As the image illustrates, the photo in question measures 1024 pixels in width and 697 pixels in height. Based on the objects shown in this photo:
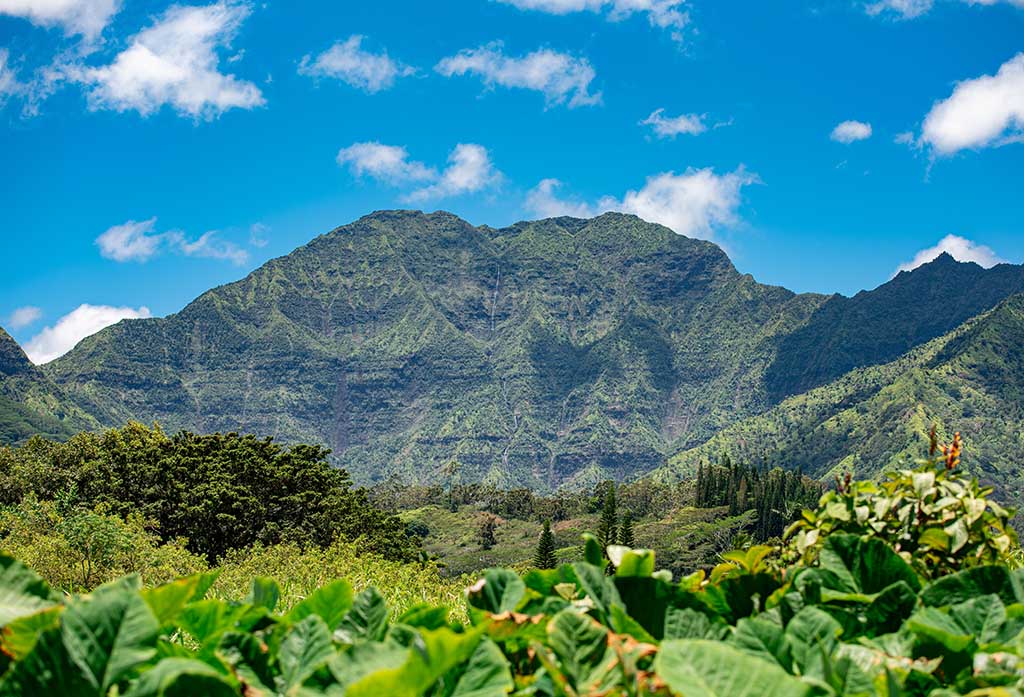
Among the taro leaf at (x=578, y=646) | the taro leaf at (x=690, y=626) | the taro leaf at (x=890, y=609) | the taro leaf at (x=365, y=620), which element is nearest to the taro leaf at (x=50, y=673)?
the taro leaf at (x=365, y=620)

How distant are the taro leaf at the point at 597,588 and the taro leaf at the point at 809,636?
328mm

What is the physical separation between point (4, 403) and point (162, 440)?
18994 centimetres

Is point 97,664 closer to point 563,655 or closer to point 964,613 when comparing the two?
point 563,655

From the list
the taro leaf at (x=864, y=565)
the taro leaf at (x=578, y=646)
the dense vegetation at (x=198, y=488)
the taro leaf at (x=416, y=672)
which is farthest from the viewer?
the dense vegetation at (x=198, y=488)

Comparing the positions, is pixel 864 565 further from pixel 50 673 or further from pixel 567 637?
pixel 50 673

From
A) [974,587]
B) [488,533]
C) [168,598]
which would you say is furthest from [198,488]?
[488,533]

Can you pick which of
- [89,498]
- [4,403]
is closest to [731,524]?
[89,498]

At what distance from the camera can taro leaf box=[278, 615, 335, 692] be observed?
4.54 ft

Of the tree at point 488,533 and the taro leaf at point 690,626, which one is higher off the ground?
the taro leaf at point 690,626

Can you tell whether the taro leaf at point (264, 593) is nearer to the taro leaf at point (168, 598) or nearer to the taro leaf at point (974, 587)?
the taro leaf at point (168, 598)

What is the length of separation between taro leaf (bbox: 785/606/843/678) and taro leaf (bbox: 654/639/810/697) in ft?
0.87

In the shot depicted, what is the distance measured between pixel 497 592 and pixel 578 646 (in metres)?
0.45

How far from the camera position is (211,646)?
1.44m

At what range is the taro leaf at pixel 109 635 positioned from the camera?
115 centimetres
